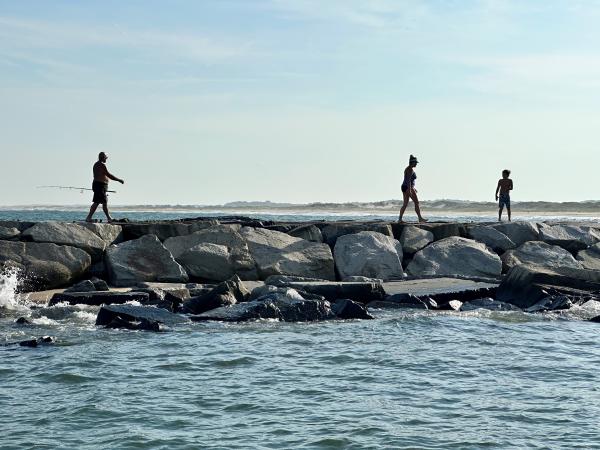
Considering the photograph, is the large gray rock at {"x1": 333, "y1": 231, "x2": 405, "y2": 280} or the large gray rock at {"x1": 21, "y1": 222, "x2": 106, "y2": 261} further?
the large gray rock at {"x1": 333, "y1": 231, "x2": 405, "y2": 280}

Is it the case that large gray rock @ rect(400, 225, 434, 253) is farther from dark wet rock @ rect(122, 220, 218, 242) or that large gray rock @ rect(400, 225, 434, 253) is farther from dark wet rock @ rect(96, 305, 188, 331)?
dark wet rock @ rect(96, 305, 188, 331)

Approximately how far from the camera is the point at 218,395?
884 centimetres

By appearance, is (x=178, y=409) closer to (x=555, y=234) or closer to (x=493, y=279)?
(x=493, y=279)

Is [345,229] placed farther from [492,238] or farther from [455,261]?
[492,238]

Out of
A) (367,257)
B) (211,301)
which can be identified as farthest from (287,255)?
(211,301)

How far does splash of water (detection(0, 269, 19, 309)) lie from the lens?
14.7m

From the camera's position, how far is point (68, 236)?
53.6 feet

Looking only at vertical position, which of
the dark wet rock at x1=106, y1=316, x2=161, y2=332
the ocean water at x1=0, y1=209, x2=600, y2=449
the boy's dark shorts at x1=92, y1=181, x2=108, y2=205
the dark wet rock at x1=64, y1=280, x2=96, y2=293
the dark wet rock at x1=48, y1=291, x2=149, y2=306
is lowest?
the ocean water at x1=0, y1=209, x2=600, y2=449

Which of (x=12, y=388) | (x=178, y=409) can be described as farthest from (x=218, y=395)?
(x=12, y=388)

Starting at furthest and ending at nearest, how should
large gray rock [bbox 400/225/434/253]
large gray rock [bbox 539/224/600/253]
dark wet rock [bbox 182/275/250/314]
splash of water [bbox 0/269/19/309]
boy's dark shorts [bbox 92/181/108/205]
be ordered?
large gray rock [bbox 539/224/600/253]
large gray rock [bbox 400/225/434/253]
boy's dark shorts [bbox 92/181/108/205]
splash of water [bbox 0/269/19/309]
dark wet rock [bbox 182/275/250/314]

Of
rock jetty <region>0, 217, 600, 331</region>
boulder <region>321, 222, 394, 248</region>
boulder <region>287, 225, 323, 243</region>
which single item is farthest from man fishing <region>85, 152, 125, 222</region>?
boulder <region>321, 222, 394, 248</region>

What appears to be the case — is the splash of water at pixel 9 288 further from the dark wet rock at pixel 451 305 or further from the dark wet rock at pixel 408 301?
the dark wet rock at pixel 451 305

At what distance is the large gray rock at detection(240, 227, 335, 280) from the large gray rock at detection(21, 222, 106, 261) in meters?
2.71

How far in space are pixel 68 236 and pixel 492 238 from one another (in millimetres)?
8671
